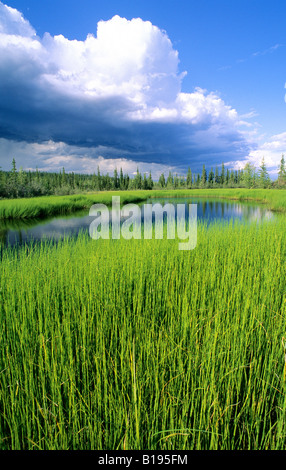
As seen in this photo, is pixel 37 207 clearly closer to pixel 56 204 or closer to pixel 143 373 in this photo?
pixel 56 204

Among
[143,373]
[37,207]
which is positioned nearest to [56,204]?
[37,207]

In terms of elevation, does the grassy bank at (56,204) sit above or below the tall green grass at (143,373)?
above

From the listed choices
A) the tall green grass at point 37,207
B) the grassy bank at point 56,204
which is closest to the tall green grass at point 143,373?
the tall green grass at point 37,207

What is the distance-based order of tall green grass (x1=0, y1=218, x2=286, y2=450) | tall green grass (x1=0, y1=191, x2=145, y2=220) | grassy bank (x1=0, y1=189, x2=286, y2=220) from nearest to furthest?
tall green grass (x1=0, y1=218, x2=286, y2=450) < tall green grass (x1=0, y1=191, x2=145, y2=220) < grassy bank (x1=0, y1=189, x2=286, y2=220)

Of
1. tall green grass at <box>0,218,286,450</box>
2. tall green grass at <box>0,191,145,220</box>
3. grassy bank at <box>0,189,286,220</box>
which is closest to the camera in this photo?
tall green grass at <box>0,218,286,450</box>

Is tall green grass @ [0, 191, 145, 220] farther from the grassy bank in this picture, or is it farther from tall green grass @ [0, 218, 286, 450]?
tall green grass @ [0, 218, 286, 450]

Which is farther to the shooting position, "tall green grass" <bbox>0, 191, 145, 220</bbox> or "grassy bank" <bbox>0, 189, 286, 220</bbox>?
"grassy bank" <bbox>0, 189, 286, 220</bbox>

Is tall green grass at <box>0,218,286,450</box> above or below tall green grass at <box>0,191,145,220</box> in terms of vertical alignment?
below

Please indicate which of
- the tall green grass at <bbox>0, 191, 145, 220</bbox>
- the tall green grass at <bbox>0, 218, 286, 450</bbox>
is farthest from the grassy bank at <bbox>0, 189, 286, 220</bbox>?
the tall green grass at <bbox>0, 218, 286, 450</bbox>

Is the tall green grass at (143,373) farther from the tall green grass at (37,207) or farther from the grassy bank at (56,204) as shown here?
the grassy bank at (56,204)

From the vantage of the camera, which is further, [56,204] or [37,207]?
[56,204]
